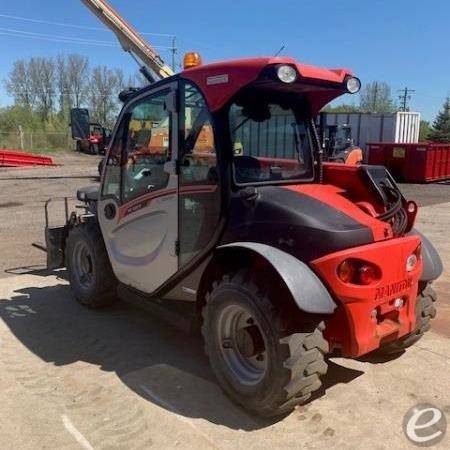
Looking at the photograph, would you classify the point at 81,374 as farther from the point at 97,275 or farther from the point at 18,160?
the point at 18,160

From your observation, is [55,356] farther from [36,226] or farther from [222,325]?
[36,226]

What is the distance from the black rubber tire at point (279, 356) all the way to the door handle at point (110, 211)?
6.03 feet

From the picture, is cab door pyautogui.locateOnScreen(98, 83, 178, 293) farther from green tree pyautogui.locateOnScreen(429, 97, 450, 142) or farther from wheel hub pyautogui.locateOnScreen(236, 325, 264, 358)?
green tree pyautogui.locateOnScreen(429, 97, 450, 142)

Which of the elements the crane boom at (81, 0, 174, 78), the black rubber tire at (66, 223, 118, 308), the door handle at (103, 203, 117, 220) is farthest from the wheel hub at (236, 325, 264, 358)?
the crane boom at (81, 0, 174, 78)

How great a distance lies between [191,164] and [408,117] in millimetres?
28207

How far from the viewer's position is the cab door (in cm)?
403

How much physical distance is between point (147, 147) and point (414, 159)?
60.5ft

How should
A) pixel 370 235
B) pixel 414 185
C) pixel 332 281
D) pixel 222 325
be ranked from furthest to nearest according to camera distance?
pixel 414 185 < pixel 222 325 < pixel 370 235 < pixel 332 281

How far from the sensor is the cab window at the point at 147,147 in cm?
409

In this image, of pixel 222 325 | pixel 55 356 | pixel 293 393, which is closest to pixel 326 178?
pixel 222 325

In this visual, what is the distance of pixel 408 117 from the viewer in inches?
1157

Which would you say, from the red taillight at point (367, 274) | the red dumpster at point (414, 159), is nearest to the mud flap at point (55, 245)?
the red taillight at point (367, 274)

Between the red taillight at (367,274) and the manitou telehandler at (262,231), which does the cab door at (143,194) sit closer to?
the manitou telehandler at (262,231)

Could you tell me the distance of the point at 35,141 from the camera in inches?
1602
